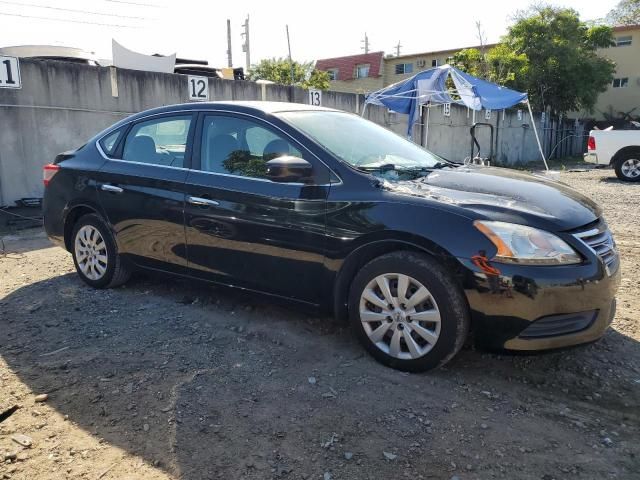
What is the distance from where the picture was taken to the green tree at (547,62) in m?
26.6

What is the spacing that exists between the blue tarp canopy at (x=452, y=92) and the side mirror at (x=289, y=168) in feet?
32.0

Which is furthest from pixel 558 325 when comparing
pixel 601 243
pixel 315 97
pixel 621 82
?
pixel 621 82

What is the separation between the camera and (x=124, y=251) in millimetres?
4590

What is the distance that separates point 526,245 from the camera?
2.89 m

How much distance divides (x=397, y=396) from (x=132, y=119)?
3.35 metres

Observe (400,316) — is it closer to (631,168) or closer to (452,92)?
(452,92)

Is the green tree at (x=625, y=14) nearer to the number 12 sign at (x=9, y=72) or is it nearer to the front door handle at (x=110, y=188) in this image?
the number 12 sign at (x=9, y=72)

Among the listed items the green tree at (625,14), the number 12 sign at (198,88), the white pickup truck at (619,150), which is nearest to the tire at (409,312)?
the number 12 sign at (198,88)

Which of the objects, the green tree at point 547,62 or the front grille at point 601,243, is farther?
the green tree at point 547,62

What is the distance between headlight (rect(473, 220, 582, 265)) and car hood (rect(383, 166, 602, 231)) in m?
0.06

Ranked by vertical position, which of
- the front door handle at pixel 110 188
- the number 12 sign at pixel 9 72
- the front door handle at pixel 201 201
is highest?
the number 12 sign at pixel 9 72

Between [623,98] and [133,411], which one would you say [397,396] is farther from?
[623,98]

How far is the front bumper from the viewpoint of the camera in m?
2.86

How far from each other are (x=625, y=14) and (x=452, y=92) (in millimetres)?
39382
